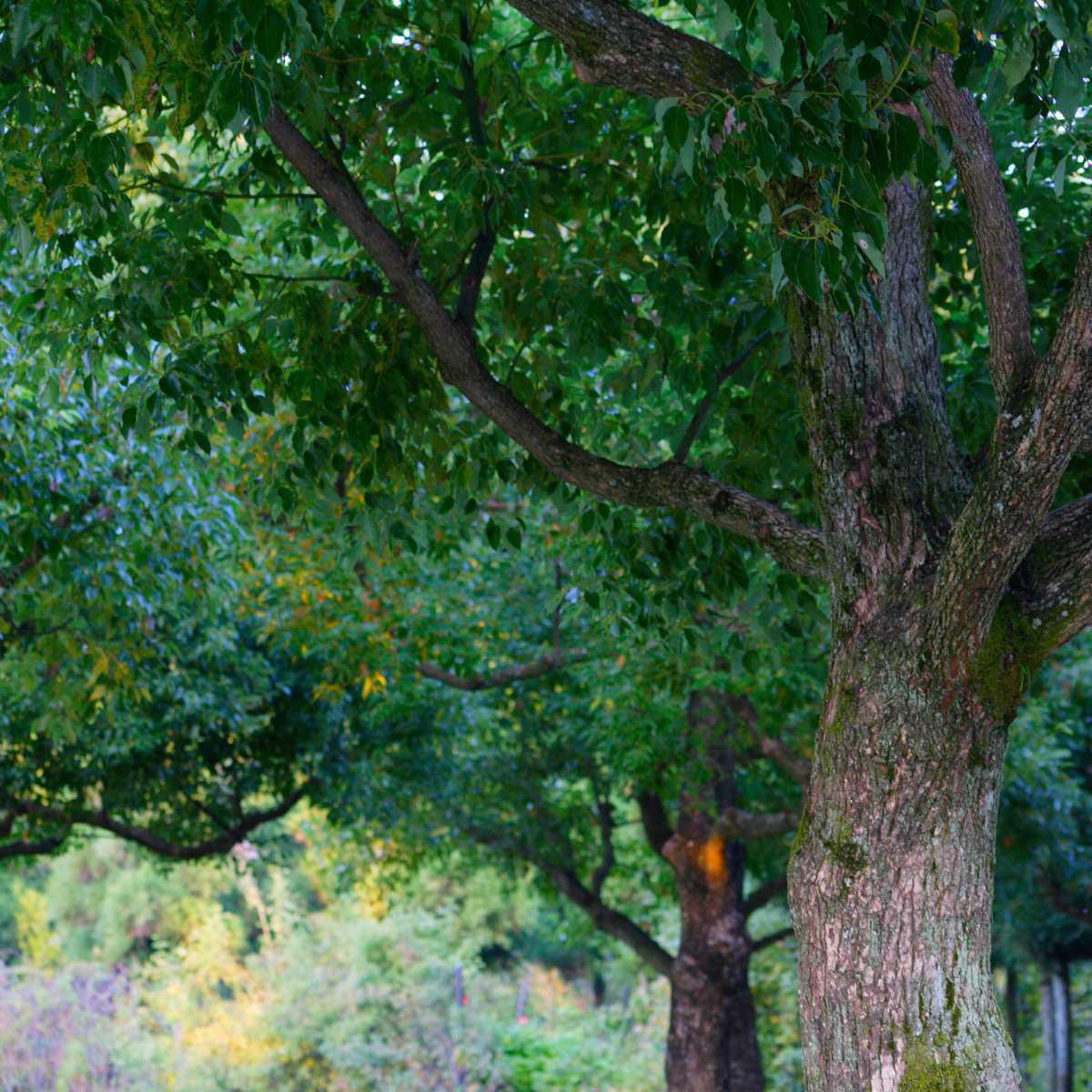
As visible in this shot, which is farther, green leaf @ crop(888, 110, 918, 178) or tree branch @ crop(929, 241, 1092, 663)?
tree branch @ crop(929, 241, 1092, 663)

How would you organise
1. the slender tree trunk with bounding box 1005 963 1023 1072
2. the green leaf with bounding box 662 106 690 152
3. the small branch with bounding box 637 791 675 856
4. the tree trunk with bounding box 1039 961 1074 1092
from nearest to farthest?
the green leaf with bounding box 662 106 690 152 < the small branch with bounding box 637 791 675 856 < the tree trunk with bounding box 1039 961 1074 1092 < the slender tree trunk with bounding box 1005 963 1023 1072

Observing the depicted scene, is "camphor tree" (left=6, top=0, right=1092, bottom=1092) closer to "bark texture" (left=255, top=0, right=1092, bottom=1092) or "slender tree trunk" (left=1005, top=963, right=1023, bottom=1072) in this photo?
"bark texture" (left=255, top=0, right=1092, bottom=1092)

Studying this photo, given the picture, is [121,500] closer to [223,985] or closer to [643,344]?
[643,344]

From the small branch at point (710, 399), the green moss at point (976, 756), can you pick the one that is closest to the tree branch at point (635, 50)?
the small branch at point (710, 399)

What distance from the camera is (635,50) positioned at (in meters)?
3.37

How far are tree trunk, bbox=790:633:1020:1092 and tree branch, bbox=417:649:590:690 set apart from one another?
7128 mm

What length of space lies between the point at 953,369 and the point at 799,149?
384cm

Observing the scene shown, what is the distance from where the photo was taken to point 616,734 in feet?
34.8

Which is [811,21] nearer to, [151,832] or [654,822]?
[654,822]

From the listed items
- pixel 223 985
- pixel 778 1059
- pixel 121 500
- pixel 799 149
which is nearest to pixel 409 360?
pixel 799 149

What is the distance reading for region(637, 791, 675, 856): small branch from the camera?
499 inches

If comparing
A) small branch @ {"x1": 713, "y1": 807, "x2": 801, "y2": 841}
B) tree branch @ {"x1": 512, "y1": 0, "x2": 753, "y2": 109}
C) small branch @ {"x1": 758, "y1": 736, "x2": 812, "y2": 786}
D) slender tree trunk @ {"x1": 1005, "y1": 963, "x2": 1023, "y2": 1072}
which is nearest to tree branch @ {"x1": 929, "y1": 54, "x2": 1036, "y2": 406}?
tree branch @ {"x1": 512, "y1": 0, "x2": 753, "y2": 109}

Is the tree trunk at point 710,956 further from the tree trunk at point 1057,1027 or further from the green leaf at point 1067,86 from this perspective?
the green leaf at point 1067,86

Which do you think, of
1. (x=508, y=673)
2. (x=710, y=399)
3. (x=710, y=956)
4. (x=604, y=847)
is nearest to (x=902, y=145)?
(x=710, y=399)
